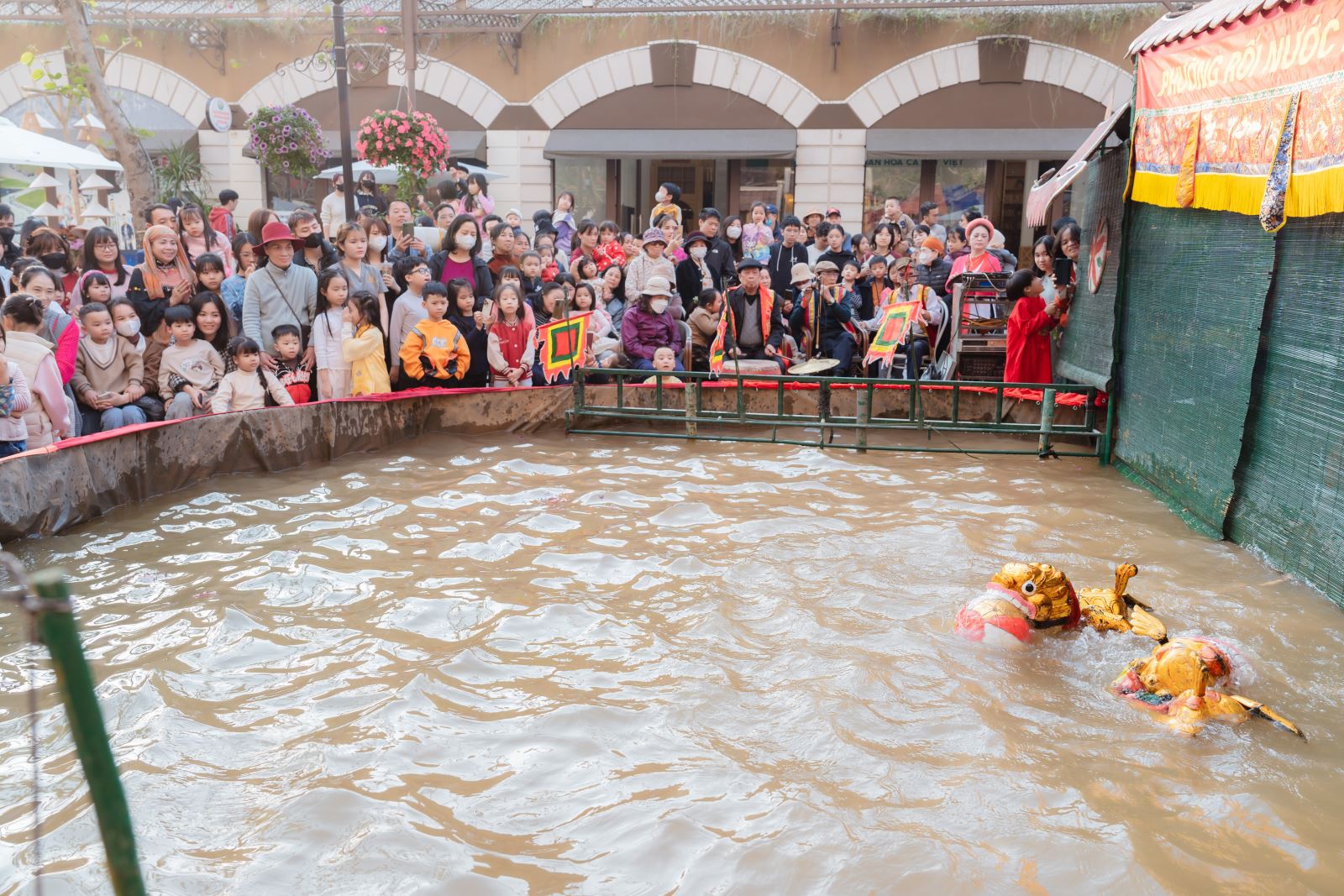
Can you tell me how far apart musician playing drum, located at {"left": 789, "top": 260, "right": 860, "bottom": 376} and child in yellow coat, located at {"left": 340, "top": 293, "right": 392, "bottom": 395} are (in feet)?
14.9

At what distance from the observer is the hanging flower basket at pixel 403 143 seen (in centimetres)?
1213

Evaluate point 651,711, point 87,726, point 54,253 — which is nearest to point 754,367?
point 54,253

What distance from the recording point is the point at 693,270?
12.2m

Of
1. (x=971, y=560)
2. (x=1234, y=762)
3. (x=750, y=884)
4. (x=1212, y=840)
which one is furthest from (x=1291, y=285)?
(x=750, y=884)

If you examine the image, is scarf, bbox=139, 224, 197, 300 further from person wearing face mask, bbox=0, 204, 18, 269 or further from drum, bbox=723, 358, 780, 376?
drum, bbox=723, 358, 780, 376

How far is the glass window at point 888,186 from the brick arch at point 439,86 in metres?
7.22

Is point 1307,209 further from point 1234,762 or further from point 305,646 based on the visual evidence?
point 305,646

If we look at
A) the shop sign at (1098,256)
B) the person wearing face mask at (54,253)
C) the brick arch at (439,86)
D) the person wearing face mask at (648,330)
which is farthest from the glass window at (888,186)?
the person wearing face mask at (54,253)

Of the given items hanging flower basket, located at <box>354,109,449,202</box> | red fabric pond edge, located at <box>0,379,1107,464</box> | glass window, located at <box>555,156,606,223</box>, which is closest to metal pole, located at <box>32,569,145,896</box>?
red fabric pond edge, located at <box>0,379,1107,464</box>

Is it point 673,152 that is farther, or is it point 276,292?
point 673,152

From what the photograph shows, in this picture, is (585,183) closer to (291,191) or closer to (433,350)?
(291,191)

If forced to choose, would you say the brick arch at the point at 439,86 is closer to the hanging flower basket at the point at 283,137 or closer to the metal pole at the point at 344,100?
the hanging flower basket at the point at 283,137

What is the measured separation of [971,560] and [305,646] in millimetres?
3723

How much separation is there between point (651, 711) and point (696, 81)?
59.5 feet
